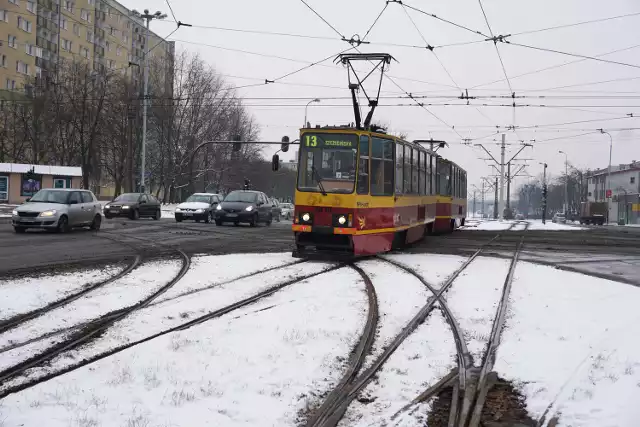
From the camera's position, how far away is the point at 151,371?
5.16 meters

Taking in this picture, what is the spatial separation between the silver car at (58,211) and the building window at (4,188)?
25.4m

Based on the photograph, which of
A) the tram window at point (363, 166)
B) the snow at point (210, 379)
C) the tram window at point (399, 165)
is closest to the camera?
the snow at point (210, 379)

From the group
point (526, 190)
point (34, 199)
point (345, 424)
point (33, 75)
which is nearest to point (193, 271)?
point (345, 424)

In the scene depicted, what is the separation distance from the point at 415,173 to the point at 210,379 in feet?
44.2

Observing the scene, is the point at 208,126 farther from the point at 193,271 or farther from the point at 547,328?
the point at 547,328

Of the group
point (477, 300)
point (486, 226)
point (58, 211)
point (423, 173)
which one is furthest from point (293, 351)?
point (486, 226)

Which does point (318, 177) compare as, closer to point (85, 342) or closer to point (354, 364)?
point (85, 342)

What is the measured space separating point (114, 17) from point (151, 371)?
82.7 metres

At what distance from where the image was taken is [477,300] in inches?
364

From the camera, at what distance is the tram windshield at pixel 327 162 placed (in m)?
13.7

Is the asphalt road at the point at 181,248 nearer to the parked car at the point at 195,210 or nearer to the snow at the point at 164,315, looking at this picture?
the snow at the point at 164,315

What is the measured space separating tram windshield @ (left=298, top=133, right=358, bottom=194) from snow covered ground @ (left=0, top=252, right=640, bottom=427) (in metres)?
3.35

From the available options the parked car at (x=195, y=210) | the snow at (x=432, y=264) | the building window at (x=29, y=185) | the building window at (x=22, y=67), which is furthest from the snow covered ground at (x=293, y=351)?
the building window at (x=22, y=67)

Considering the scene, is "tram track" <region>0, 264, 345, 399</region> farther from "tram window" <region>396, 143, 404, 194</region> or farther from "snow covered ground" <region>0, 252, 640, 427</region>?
"tram window" <region>396, 143, 404, 194</region>
